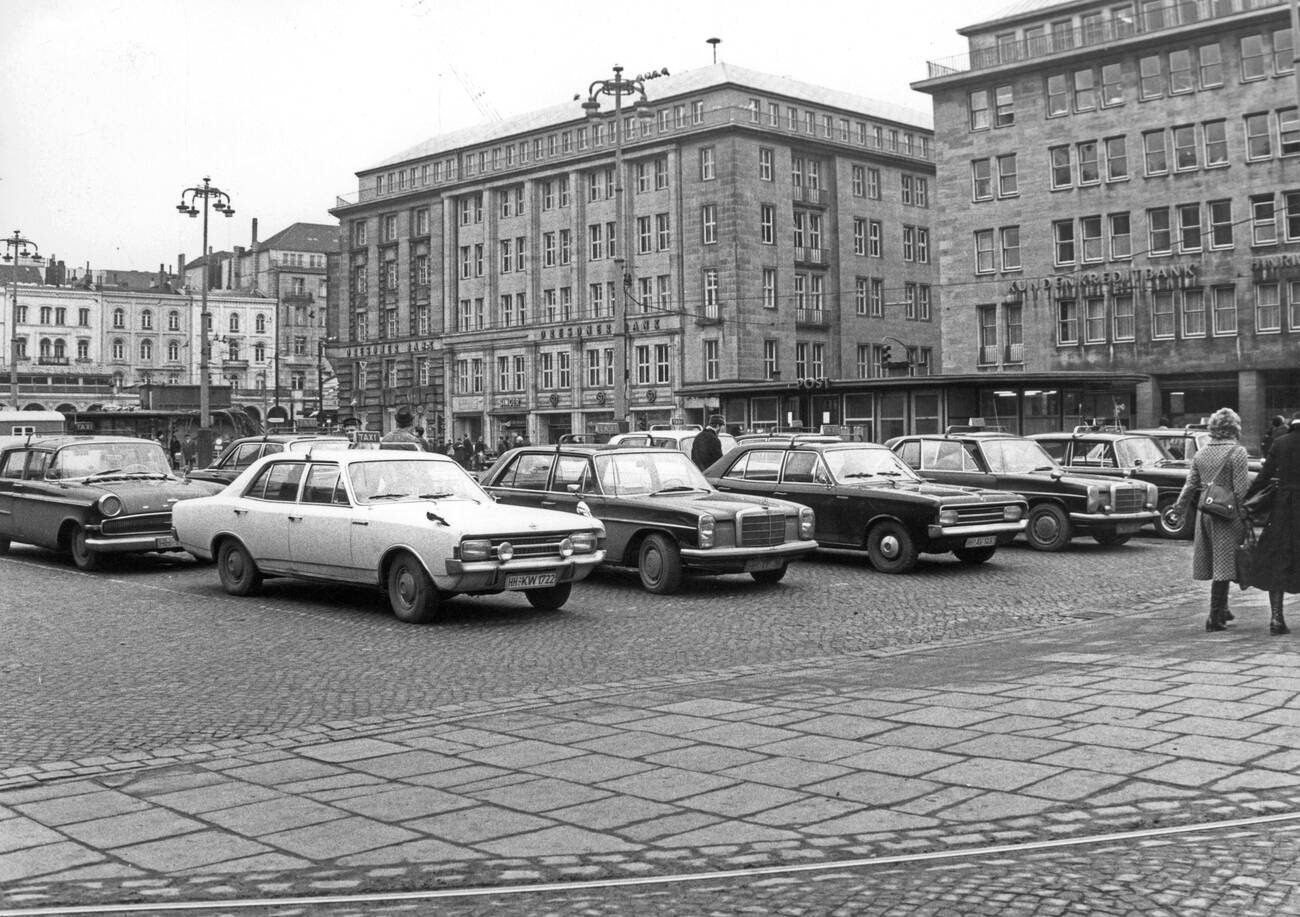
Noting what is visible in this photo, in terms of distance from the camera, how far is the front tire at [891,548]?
16.5 m

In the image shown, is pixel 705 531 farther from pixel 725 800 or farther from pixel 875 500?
pixel 725 800

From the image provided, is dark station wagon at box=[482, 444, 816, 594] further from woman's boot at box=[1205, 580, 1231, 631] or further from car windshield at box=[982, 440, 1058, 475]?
car windshield at box=[982, 440, 1058, 475]

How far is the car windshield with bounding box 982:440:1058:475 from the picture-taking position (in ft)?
66.0

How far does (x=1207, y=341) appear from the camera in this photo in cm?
5419

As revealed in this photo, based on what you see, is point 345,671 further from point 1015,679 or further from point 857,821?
point 857,821

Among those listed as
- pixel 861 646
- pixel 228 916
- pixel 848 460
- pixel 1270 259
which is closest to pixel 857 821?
pixel 228 916

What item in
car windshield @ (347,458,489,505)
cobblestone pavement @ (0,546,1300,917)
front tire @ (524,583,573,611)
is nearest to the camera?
cobblestone pavement @ (0,546,1300,917)

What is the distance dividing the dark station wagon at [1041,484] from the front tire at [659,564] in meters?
6.73

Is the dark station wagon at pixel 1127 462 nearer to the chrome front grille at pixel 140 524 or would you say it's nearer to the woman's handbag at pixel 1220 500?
the woman's handbag at pixel 1220 500

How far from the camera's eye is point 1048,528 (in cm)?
1969

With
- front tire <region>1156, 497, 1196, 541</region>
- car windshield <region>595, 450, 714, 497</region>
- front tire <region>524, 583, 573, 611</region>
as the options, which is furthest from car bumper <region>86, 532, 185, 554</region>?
front tire <region>1156, 497, 1196, 541</region>

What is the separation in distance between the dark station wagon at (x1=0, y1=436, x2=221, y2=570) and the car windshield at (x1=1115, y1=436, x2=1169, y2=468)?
13883 mm

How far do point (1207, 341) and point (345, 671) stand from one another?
51.1 metres

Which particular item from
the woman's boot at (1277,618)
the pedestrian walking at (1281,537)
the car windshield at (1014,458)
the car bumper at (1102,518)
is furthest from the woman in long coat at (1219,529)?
the car windshield at (1014,458)
